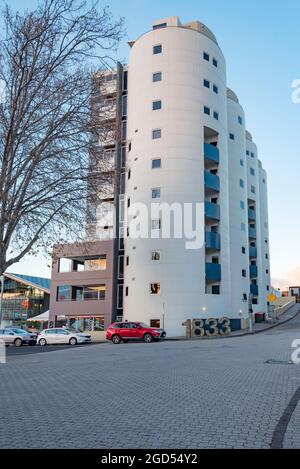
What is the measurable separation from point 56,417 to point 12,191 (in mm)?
12660

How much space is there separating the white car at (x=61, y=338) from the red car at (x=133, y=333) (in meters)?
2.32

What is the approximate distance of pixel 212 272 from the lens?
41.5 m

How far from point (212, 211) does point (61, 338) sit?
64.2ft

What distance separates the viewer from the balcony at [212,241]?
136 feet

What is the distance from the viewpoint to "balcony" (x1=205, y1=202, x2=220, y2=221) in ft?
138

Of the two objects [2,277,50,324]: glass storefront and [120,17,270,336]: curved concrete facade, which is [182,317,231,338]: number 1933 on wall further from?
[2,277,50,324]: glass storefront

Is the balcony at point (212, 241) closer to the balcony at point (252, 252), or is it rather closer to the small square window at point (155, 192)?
the small square window at point (155, 192)

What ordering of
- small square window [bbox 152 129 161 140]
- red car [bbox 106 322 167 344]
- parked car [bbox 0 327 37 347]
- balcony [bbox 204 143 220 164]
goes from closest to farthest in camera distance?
red car [bbox 106 322 167 344] → parked car [bbox 0 327 37 347] → small square window [bbox 152 129 161 140] → balcony [bbox 204 143 220 164]

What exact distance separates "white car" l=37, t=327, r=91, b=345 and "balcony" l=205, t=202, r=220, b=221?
17.3 metres

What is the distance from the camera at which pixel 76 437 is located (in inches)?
240

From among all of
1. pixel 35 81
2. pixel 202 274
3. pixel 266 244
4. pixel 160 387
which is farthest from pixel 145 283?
pixel 266 244

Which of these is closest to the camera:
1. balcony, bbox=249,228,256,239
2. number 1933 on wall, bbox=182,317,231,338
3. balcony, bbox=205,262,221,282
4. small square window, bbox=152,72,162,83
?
number 1933 on wall, bbox=182,317,231,338

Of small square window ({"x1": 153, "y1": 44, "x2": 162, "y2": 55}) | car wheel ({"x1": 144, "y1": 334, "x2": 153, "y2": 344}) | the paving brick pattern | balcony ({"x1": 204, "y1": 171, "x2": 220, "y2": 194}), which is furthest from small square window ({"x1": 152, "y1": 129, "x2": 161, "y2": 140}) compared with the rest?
the paving brick pattern

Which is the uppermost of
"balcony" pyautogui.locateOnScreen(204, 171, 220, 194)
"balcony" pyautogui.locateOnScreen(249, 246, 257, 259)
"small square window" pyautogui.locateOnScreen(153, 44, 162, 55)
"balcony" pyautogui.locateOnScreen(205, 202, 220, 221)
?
"small square window" pyautogui.locateOnScreen(153, 44, 162, 55)
